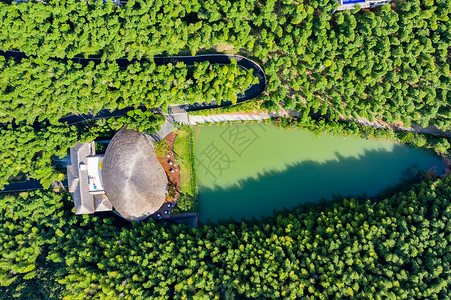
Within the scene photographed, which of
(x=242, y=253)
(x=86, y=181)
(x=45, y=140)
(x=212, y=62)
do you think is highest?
(x=212, y=62)

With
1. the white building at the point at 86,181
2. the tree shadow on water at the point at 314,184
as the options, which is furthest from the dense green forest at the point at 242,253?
the tree shadow on water at the point at 314,184

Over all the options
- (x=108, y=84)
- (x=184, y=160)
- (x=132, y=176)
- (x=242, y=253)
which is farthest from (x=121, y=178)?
(x=242, y=253)

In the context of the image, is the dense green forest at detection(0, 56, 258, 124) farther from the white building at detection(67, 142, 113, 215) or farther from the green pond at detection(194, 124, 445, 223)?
the green pond at detection(194, 124, 445, 223)

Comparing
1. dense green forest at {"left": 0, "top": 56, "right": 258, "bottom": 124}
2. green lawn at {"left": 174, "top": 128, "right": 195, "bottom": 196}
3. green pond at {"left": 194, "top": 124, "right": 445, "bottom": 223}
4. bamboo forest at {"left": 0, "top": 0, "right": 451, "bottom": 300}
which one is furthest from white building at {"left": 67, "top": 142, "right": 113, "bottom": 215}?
green pond at {"left": 194, "top": 124, "right": 445, "bottom": 223}

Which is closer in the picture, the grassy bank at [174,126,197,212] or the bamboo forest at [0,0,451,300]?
the bamboo forest at [0,0,451,300]

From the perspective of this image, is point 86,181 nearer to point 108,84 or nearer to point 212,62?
point 108,84

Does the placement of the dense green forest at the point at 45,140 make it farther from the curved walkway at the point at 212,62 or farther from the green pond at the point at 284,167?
the green pond at the point at 284,167
